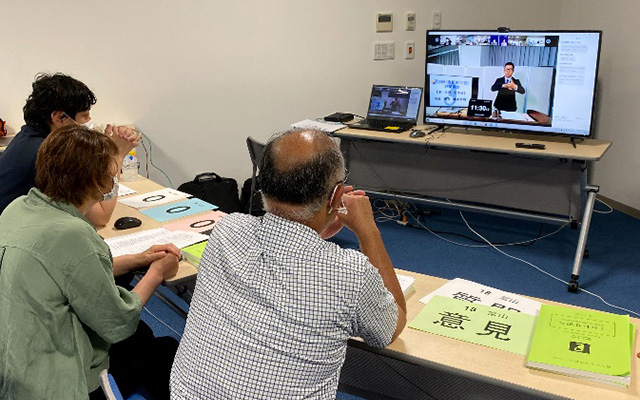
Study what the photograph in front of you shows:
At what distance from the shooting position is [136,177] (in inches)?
123

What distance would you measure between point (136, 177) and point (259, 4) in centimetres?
211

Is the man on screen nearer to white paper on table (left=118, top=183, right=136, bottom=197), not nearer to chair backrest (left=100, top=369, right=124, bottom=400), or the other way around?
white paper on table (left=118, top=183, right=136, bottom=197)

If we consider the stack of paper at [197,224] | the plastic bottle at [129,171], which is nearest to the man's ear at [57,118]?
the stack of paper at [197,224]

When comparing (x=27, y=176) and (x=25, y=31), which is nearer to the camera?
(x=27, y=176)

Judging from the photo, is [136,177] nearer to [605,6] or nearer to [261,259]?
[261,259]

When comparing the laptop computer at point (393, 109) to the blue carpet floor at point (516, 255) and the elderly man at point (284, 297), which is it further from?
the elderly man at point (284, 297)

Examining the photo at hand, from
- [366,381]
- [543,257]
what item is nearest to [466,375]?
[366,381]

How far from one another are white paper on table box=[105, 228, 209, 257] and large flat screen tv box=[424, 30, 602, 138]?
2386 millimetres

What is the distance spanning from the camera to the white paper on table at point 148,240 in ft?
6.91

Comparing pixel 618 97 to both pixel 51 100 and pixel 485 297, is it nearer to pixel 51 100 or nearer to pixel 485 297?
pixel 485 297

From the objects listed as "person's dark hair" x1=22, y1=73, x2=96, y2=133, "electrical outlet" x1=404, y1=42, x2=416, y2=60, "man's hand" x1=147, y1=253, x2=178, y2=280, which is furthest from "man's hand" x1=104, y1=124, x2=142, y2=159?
"electrical outlet" x1=404, y1=42, x2=416, y2=60

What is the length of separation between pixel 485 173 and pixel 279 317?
3.14 m

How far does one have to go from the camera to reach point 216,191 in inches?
172

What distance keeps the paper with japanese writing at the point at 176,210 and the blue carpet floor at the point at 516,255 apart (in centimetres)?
71
